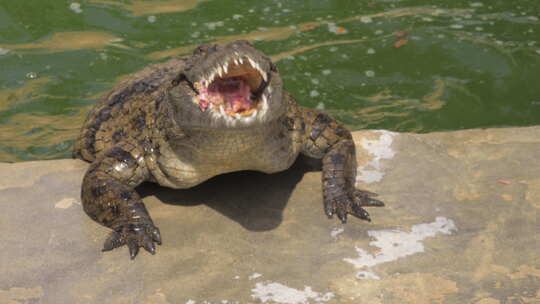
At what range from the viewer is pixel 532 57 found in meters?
9.05

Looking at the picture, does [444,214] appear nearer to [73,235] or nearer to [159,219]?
[159,219]

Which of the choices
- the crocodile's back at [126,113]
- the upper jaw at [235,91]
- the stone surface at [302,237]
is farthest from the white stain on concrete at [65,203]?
the upper jaw at [235,91]

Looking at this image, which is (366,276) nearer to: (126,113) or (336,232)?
(336,232)

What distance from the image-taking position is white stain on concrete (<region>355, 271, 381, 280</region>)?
4121 millimetres

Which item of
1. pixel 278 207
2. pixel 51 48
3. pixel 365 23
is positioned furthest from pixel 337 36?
pixel 278 207

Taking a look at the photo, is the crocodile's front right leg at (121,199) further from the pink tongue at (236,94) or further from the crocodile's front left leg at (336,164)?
the crocodile's front left leg at (336,164)

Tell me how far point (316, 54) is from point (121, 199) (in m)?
5.24

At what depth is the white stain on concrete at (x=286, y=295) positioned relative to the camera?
3928 mm

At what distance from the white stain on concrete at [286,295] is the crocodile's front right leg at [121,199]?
3.02 feet

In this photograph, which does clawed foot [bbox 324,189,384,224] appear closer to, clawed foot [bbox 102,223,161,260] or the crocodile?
the crocodile

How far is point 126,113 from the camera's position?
5.87 metres

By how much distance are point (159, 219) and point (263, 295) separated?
1341 mm

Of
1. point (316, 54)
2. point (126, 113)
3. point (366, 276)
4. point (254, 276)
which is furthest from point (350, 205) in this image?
point (316, 54)

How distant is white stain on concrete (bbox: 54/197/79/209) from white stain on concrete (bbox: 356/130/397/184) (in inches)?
94.3
